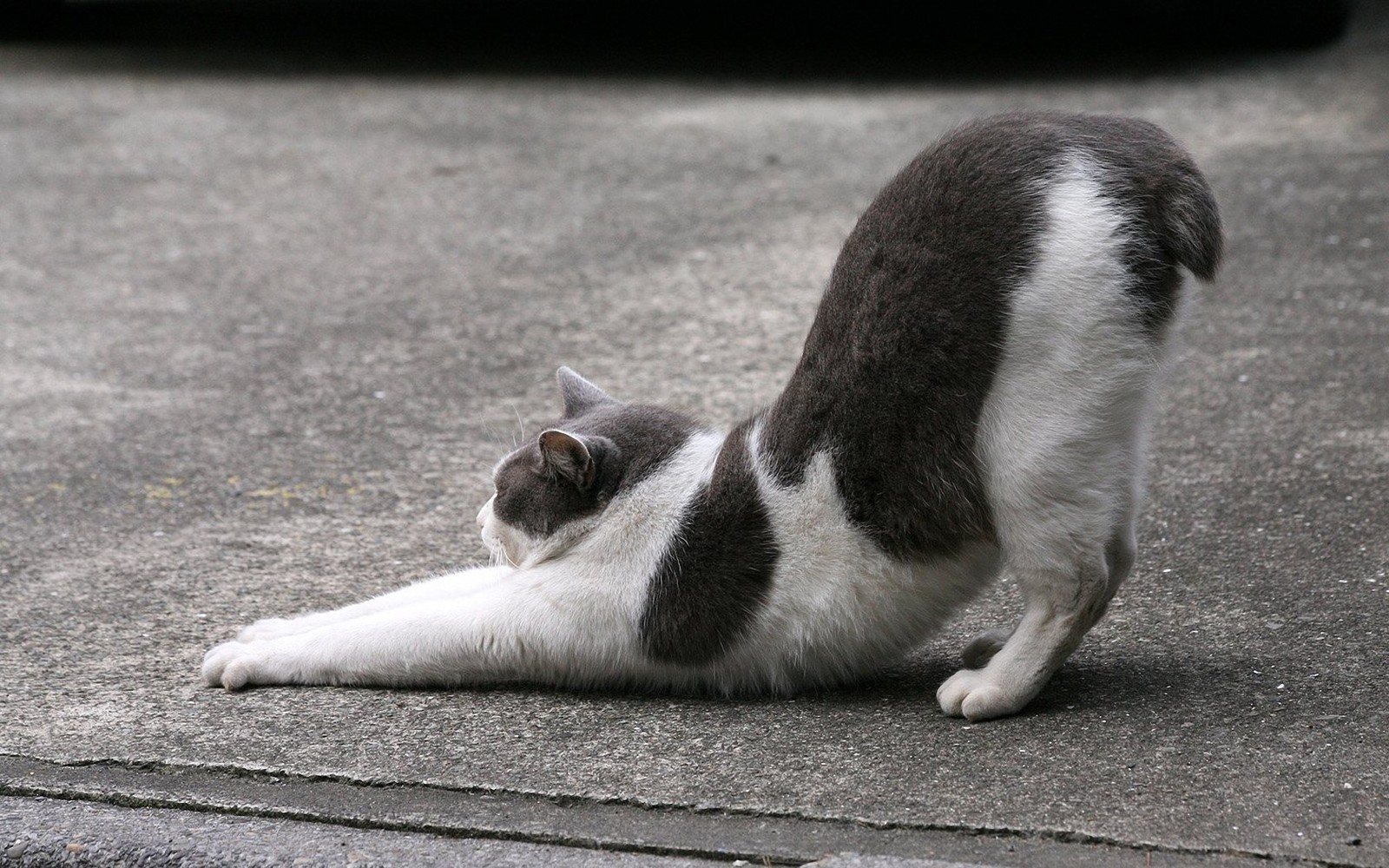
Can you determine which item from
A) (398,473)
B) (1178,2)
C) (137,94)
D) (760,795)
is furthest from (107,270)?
(1178,2)

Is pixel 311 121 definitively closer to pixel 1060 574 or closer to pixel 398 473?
pixel 398 473

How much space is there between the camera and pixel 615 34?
1048 centimetres

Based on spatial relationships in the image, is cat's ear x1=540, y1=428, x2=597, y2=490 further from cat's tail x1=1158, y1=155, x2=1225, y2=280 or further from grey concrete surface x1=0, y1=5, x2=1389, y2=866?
cat's tail x1=1158, y1=155, x2=1225, y2=280

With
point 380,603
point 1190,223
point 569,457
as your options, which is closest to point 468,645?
point 380,603

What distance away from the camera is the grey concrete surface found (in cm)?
252

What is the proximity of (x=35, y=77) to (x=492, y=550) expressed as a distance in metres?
7.32

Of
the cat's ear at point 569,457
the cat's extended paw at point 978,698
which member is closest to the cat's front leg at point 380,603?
the cat's ear at point 569,457

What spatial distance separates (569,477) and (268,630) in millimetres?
711

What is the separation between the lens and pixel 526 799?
2.54 m

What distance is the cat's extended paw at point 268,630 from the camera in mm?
3080

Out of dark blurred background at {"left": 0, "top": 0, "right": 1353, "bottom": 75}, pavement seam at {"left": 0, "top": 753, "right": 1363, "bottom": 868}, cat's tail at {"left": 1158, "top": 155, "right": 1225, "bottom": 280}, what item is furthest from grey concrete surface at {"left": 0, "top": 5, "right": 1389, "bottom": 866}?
cat's tail at {"left": 1158, "top": 155, "right": 1225, "bottom": 280}

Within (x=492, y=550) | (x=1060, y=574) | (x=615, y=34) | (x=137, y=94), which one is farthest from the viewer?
(x=615, y=34)

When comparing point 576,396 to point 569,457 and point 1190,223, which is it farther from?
point 1190,223

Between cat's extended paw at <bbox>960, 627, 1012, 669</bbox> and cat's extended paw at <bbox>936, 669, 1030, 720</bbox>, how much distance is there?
16 cm
